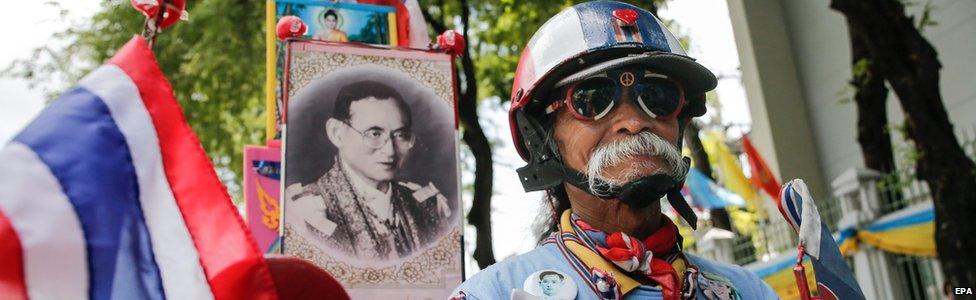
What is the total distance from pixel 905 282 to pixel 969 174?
418cm

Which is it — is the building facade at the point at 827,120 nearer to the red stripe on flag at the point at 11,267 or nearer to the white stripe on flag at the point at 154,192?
the white stripe on flag at the point at 154,192

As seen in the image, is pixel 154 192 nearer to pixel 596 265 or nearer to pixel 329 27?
pixel 596 265

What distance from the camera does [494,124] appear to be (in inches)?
617

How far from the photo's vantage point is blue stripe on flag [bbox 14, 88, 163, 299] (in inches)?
83.4

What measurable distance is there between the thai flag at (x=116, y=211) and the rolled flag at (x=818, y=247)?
1398mm

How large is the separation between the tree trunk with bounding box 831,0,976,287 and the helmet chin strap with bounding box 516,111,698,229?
639 centimetres

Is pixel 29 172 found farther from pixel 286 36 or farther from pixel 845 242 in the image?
pixel 845 242

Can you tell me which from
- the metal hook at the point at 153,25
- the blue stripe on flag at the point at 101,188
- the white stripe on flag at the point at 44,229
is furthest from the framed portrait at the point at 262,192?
the white stripe on flag at the point at 44,229

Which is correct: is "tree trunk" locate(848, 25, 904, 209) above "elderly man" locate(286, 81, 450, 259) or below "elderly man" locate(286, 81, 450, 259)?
above

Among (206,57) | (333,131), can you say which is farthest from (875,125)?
(333,131)

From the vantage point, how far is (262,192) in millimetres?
7199

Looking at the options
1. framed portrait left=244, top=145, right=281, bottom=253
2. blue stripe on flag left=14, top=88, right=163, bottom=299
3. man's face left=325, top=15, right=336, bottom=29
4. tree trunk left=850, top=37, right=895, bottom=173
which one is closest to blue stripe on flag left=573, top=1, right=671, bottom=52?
blue stripe on flag left=14, top=88, right=163, bottom=299

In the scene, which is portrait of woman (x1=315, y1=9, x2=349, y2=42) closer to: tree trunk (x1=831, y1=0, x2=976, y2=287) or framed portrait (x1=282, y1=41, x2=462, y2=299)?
framed portrait (x1=282, y1=41, x2=462, y2=299)

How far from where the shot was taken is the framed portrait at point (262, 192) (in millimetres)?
7102
